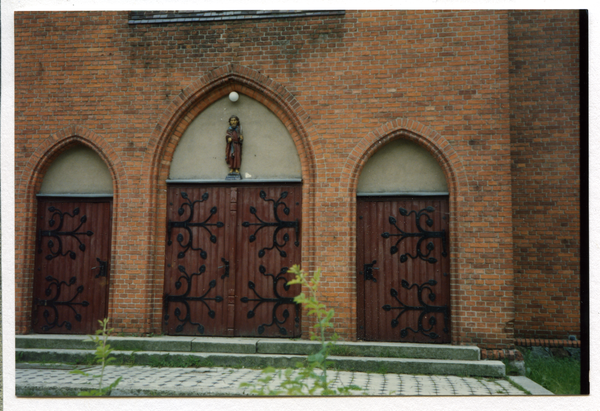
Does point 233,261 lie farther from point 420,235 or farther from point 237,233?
point 420,235

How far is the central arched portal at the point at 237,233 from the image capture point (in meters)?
5.78

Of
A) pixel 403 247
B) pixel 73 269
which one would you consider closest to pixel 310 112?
pixel 403 247

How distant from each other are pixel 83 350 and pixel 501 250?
526 centimetres

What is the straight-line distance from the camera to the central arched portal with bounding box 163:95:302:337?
5777mm

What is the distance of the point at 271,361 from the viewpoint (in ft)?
17.2

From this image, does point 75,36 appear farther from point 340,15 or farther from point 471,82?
point 471,82

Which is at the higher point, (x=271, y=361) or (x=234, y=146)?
(x=234, y=146)

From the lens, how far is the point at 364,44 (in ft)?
18.6

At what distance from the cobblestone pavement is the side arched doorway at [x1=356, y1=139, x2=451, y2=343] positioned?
782 mm

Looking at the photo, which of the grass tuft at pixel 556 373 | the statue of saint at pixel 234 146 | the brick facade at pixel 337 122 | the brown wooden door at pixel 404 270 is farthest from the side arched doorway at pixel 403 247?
the statue of saint at pixel 234 146

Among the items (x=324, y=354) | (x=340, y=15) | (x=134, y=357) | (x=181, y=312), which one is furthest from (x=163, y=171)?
(x=324, y=354)

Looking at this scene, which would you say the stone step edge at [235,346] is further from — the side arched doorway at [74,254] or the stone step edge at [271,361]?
the side arched doorway at [74,254]

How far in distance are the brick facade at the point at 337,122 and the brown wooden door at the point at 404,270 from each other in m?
0.20

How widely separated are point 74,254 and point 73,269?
200 millimetres
